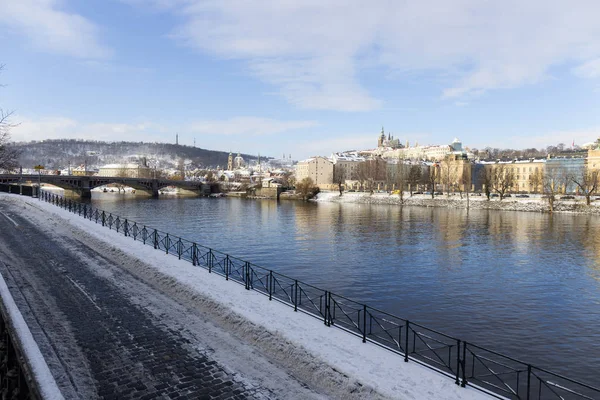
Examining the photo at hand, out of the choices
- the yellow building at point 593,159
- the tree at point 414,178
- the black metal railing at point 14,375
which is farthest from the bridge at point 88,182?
the yellow building at point 593,159

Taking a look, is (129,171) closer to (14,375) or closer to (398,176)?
(398,176)

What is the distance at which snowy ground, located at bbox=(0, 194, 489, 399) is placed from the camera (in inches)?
345

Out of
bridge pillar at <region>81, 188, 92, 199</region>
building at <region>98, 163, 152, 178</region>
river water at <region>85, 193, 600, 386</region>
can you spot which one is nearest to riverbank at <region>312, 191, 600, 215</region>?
river water at <region>85, 193, 600, 386</region>

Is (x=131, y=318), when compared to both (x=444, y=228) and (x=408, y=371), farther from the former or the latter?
(x=444, y=228)

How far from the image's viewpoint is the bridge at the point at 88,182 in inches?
3438

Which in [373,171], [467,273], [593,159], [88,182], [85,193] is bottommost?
[467,273]

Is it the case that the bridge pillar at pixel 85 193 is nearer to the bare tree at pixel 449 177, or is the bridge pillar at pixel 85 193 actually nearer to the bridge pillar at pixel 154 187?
the bridge pillar at pixel 154 187

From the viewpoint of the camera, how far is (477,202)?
8181 centimetres

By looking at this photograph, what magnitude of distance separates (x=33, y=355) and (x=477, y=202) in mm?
82851

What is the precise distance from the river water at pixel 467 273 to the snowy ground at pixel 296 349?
604 centimetres

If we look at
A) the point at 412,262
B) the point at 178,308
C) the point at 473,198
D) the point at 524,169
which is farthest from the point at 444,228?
the point at 524,169

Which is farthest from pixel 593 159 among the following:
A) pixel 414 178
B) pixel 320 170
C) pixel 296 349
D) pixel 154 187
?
pixel 296 349

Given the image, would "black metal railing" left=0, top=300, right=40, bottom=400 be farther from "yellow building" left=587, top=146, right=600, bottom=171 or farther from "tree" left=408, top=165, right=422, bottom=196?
"yellow building" left=587, top=146, right=600, bottom=171

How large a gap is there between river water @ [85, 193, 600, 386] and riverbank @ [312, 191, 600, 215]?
1038 inches
